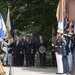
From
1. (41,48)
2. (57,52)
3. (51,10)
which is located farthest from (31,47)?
(57,52)

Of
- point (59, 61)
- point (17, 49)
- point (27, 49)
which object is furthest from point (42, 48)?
point (59, 61)

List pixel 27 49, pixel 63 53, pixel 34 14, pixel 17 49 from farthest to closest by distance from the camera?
1. pixel 34 14
2. pixel 17 49
3. pixel 27 49
4. pixel 63 53

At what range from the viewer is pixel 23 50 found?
1927cm

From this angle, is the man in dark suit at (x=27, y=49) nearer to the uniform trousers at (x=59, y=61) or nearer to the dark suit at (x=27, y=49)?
the dark suit at (x=27, y=49)

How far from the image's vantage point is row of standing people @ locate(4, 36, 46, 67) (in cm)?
1866

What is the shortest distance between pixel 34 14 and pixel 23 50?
Answer: 4.09 meters

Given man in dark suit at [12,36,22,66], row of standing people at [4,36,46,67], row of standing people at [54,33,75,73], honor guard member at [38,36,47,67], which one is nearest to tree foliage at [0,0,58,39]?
honor guard member at [38,36,47,67]

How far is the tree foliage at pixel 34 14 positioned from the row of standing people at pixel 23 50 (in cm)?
289

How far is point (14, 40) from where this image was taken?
65.6 ft

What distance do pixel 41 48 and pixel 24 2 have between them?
5.35 m

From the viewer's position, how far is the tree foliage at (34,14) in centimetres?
2120

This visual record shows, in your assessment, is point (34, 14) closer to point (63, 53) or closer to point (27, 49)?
point (27, 49)

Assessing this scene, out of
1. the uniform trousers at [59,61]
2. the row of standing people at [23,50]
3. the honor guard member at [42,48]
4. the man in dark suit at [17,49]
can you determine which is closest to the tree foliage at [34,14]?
the honor guard member at [42,48]

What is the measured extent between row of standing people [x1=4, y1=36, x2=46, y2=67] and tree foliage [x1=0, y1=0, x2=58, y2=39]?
2.89m
